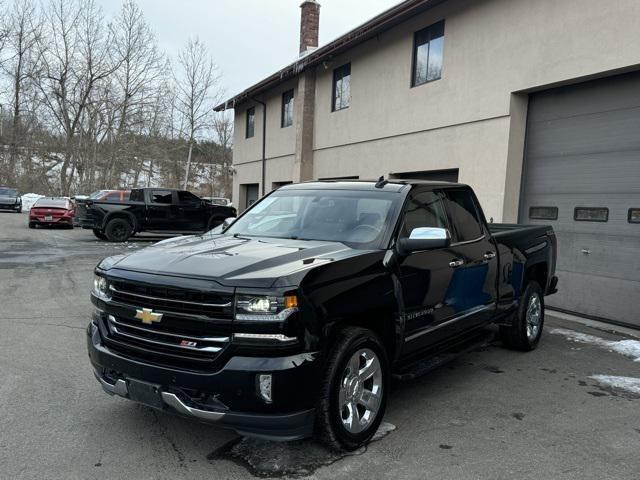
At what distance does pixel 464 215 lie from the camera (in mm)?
5188

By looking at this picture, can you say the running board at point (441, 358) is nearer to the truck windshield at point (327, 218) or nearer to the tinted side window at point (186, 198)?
the truck windshield at point (327, 218)

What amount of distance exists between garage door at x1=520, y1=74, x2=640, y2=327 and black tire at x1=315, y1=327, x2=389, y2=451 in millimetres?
6077

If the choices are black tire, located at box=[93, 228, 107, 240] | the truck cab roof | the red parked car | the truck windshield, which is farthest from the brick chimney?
the truck windshield

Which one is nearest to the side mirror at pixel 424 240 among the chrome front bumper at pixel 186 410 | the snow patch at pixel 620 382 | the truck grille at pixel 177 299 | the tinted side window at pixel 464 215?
the tinted side window at pixel 464 215

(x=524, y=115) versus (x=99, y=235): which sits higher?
(x=524, y=115)

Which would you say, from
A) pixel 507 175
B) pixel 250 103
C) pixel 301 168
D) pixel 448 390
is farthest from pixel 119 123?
pixel 448 390

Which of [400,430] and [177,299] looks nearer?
[177,299]

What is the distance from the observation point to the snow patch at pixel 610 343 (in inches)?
253

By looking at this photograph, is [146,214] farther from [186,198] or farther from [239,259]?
[239,259]

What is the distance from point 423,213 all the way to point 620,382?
2.79 metres

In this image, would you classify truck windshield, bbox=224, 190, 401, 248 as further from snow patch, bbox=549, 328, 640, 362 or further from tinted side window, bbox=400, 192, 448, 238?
snow patch, bbox=549, 328, 640, 362

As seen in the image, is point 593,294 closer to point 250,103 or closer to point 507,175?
point 507,175

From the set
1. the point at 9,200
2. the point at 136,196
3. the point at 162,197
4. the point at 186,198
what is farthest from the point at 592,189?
the point at 9,200

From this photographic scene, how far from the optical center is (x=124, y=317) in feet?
11.3
